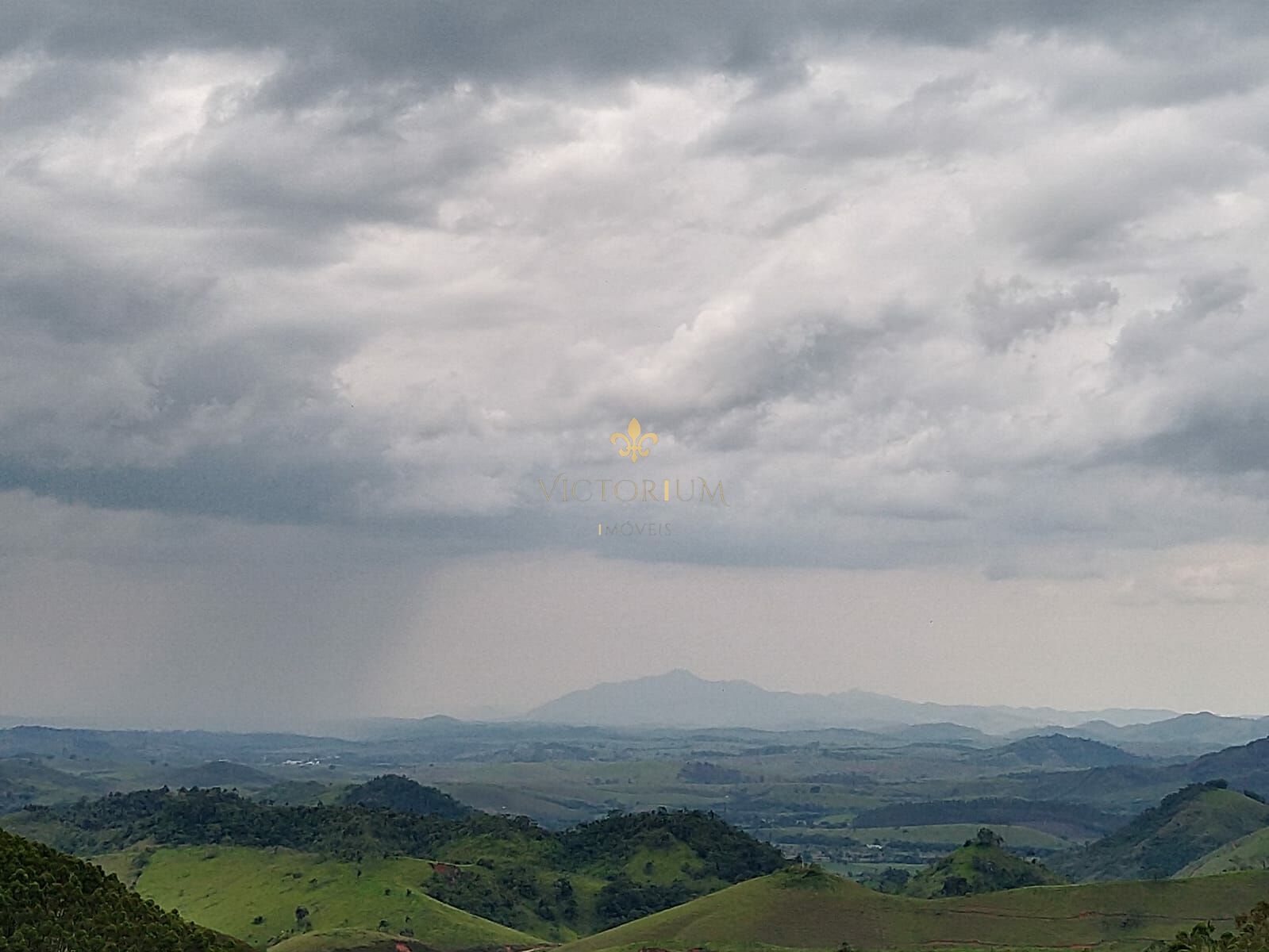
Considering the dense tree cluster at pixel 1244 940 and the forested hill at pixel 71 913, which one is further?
the dense tree cluster at pixel 1244 940

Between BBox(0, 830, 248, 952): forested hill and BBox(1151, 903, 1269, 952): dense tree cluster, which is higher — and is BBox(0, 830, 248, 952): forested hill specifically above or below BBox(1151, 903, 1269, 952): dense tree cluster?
above

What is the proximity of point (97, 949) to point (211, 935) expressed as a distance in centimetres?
1470

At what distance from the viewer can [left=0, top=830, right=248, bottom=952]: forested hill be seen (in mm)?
101812

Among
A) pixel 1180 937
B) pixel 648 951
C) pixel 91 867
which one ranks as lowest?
pixel 648 951

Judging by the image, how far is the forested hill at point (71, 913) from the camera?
101812 millimetres

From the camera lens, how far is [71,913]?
105750mm

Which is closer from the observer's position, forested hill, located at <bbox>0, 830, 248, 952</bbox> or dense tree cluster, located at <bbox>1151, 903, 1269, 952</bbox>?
forested hill, located at <bbox>0, 830, 248, 952</bbox>

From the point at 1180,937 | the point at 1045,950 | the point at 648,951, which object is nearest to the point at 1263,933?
the point at 1180,937

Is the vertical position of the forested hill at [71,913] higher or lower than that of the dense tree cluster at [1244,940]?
higher

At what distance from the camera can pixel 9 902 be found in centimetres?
10300

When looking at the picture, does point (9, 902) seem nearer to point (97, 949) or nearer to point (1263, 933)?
point (97, 949)

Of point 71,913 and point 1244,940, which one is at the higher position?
point 71,913

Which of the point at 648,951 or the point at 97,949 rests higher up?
the point at 97,949

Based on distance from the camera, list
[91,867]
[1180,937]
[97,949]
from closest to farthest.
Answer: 1. [97,949]
2. [91,867]
3. [1180,937]
